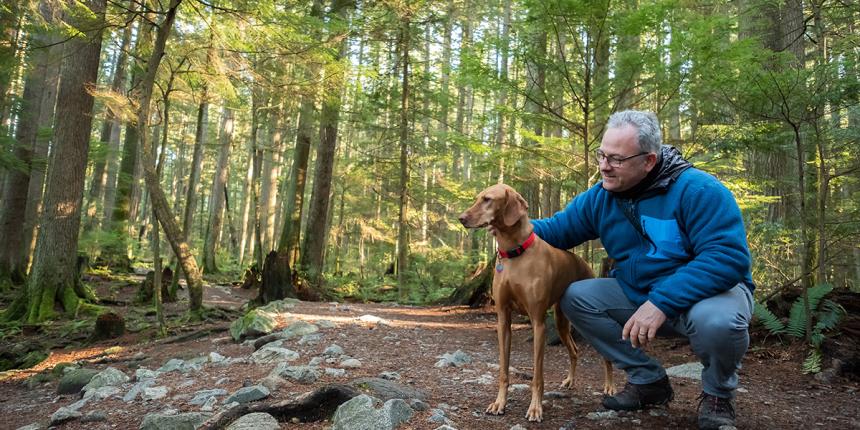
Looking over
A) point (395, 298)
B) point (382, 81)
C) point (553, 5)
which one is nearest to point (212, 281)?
point (395, 298)

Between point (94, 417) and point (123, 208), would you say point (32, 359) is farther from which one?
point (123, 208)

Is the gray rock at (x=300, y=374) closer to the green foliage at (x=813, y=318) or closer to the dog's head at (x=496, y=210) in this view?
the dog's head at (x=496, y=210)

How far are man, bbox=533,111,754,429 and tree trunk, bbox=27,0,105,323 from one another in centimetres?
938

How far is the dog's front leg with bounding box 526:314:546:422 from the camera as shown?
292 centimetres

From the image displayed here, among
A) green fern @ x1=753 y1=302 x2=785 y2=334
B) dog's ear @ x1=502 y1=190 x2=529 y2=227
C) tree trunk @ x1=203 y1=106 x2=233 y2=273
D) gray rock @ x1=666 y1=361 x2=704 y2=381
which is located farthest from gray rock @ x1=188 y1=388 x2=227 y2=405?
tree trunk @ x1=203 y1=106 x2=233 y2=273

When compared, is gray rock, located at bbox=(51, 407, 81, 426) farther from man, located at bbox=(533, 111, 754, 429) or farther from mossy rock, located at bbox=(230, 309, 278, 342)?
man, located at bbox=(533, 111, 754, 429)

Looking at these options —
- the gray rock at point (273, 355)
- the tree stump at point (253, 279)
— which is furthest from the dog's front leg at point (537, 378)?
the tree stump at point (253, 279)

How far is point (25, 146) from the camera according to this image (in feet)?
41.5

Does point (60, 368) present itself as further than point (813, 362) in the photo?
Yes

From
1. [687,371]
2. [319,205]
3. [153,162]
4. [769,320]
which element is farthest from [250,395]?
[319,205]

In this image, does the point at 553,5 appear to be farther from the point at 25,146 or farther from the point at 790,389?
the point at 25,146

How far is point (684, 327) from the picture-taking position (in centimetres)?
270

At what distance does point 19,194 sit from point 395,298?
32.5ft

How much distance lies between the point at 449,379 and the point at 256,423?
5.58ft
